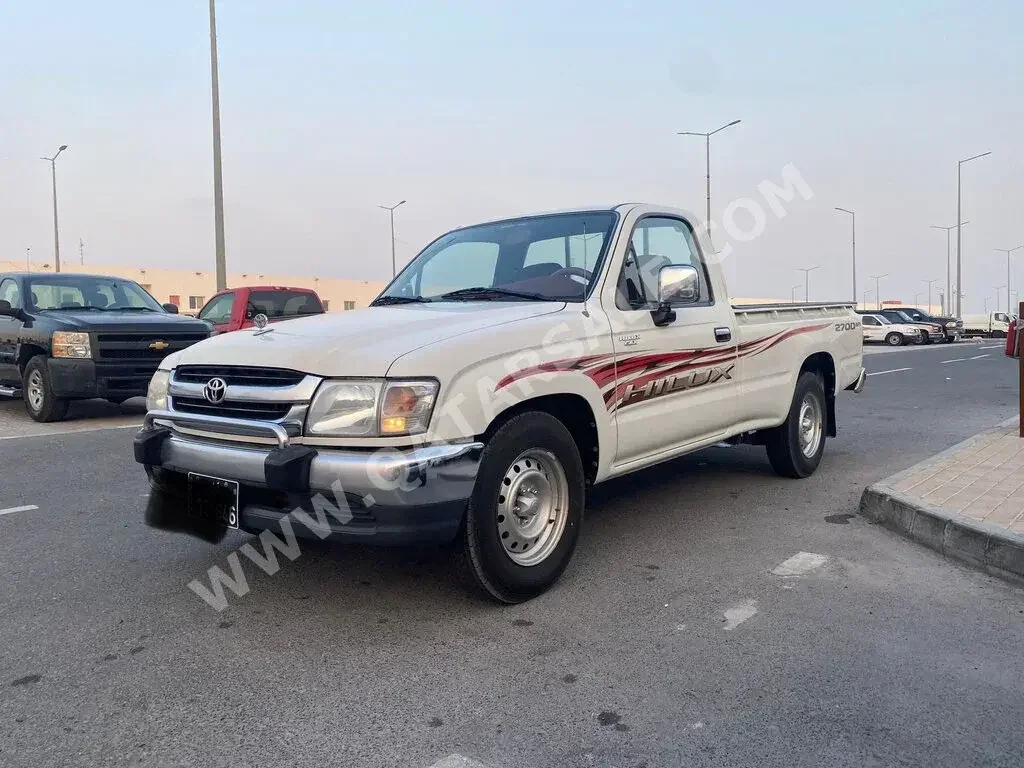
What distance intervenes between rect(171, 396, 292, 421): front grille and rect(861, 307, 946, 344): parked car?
125 ft

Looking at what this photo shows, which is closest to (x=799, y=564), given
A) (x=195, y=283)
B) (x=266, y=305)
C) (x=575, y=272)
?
(x=575, y=272)

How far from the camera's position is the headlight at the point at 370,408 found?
10.8 ft

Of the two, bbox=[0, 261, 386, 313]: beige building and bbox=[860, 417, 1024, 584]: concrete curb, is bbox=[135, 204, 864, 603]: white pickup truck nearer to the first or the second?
bbox=[860, 417, 1024, 584]: concrete curb

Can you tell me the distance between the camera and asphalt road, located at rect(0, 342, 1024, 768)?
2.64 metres

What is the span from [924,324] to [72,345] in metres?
35.8

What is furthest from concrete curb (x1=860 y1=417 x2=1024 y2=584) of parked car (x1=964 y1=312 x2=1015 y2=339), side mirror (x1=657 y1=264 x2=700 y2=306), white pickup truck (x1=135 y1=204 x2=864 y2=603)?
parked car (x1=964 y1=312 x2=1015 y2=339)

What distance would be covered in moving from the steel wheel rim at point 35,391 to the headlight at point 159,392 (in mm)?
6612

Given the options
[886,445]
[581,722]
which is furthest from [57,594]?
[886,445]

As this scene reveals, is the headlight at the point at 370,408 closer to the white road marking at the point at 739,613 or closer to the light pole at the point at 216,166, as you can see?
the white road marking at the point at 739,613

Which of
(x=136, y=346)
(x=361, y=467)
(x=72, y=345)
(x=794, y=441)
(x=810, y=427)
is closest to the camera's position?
(x=361, y=467)

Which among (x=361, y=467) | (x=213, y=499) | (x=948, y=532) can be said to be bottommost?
(x=948, y=532)

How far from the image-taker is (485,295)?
4.60 metres

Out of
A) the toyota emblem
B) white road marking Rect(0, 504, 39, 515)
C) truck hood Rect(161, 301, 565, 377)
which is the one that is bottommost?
white road marking Rect(0, 504, 39, 515)

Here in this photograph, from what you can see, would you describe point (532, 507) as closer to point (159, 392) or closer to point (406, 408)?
point (406, 408)
